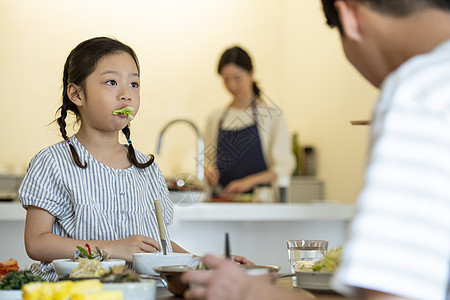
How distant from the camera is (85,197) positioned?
158 centimetres

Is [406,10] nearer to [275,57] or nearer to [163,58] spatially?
[163,58]

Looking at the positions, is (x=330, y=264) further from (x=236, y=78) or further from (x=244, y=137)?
(x=244, y=137)

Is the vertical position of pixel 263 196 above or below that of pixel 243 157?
below

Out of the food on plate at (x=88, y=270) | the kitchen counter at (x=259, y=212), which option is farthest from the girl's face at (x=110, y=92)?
the kitchen counter at (x=259, y=212)

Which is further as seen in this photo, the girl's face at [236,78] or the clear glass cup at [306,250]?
the girl's face at [236,78]

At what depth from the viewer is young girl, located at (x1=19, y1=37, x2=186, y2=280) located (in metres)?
1.53

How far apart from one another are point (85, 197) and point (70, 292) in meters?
0.81

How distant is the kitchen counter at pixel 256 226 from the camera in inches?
114

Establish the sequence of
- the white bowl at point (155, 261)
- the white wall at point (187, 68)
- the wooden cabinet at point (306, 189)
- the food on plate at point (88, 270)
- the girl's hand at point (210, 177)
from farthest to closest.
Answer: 1. the wooden cabinet at point (306, 189)
2. the white wall at point (187, 68)
3. the girl's hand at point (210, 177)
4. the white bowl at point (155, 261)
5. the food on plate at point (88, 270)

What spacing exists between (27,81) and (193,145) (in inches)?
58.7

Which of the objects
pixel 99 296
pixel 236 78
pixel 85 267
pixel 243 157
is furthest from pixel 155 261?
pixel 243 157

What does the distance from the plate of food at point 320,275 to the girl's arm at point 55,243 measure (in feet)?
1.24

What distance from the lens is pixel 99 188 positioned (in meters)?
1.61

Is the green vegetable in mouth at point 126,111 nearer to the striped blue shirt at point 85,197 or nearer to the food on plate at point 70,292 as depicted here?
the striped blue shirt at point 85,197
